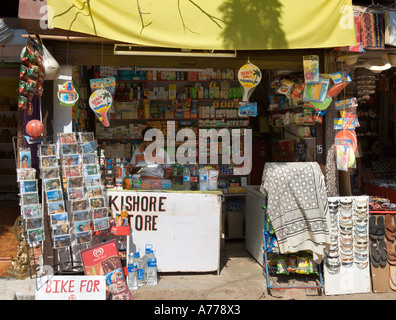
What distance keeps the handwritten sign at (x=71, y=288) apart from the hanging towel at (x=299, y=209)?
2351mm

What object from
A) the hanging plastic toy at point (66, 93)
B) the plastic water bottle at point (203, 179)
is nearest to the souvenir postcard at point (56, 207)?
the hanging plastic toy at point (66, 93)

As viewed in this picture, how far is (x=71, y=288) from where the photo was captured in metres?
4.38

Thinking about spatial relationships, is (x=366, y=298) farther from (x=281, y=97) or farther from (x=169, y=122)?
(x=169, y=122)

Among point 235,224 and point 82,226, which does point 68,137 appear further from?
point 235,224

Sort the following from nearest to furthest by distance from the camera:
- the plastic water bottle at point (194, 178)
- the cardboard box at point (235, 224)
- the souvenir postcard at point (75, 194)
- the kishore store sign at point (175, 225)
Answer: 1. the souvenir postcard at point (75, 194)
2. the kishore store sign at point (175, 225)
3. the plastic water bottle at point (194, 178)
4. the cardboard box at point (235, 224)

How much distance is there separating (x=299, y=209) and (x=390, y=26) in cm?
279

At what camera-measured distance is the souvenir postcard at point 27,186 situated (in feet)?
16.5

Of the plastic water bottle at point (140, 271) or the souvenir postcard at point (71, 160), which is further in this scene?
the plastic water bottle at point (140, 271)

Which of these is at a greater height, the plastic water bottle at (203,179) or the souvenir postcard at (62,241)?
the plastic water bottle at (203,179)

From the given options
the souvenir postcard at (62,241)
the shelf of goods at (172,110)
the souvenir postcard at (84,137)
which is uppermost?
the shelf of goods at (172,110)

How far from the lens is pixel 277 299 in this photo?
531cm

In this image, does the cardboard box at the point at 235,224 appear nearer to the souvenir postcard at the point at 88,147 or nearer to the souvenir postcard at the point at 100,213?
the souvenir postcard at the point at 100,213

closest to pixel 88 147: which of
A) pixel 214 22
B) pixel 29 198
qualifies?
pixel 29 198

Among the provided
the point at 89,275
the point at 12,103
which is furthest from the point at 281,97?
the point at 12,103
